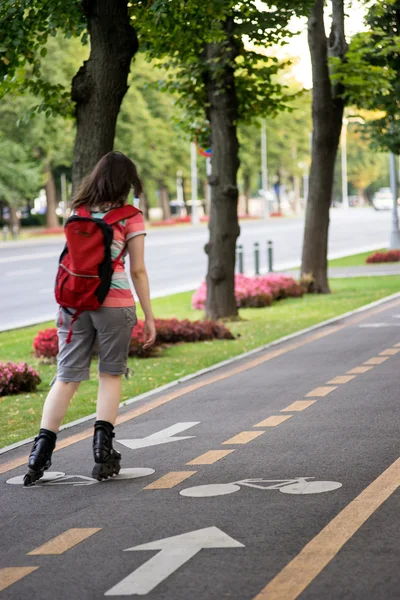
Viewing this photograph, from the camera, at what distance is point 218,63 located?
19766 millimetres

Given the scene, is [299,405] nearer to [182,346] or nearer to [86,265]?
[86,265]

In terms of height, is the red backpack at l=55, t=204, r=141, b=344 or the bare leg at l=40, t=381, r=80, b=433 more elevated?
the red backpack at l=55, t=204, r=141, b=344

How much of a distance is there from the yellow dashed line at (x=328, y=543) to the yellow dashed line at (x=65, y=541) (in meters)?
1.04

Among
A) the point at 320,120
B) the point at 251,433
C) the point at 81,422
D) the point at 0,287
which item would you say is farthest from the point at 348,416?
the point at 0,287

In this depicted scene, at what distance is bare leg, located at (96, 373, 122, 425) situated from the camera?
7.71 meters

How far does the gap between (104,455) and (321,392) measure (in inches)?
154

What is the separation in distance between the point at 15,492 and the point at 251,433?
2130 millimetres

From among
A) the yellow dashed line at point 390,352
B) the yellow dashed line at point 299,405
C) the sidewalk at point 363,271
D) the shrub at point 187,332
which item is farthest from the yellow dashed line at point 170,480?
the sidewalk at point 363,271

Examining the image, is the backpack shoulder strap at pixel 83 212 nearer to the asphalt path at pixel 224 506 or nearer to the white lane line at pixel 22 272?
the asphalt path at pixel 224 506

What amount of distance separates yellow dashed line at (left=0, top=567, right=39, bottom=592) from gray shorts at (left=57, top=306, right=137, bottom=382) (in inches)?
88.7

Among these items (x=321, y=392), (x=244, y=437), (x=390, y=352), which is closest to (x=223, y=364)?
(x=390, y=352)

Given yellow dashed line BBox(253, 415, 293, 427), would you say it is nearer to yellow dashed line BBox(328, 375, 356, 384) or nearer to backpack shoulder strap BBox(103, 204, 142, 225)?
yellow dashed line BBox(328, 375, 356, 384)

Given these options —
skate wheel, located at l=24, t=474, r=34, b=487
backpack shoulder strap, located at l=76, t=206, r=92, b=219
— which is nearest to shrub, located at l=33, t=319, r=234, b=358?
backpack shoulder strap, located at l=76, t=206, r=92, b=219

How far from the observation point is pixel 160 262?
41.0 m
